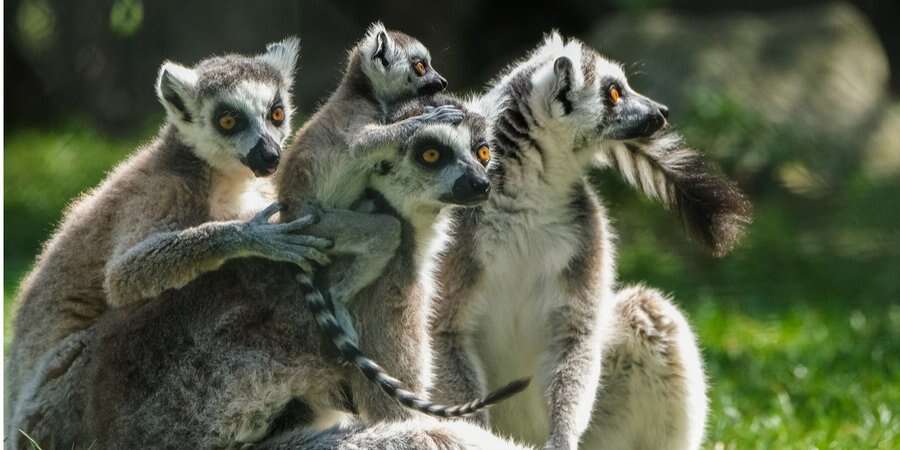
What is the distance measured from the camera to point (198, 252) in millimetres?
4535

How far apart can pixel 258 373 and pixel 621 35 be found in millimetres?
9381

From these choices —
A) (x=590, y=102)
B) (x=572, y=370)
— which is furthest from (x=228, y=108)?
(x=572, y=370)

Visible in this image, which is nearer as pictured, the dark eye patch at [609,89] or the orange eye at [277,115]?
the orange eye at [277,115]

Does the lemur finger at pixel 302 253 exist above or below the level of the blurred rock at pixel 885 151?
above

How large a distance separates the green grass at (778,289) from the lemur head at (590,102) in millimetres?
1704

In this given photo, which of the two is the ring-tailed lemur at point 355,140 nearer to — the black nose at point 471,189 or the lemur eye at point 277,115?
the black nose at point 471,189

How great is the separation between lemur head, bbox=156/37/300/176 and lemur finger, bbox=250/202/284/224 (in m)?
0.48

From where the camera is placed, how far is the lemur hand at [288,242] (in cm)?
431

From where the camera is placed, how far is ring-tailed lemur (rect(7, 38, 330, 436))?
16.4 feet

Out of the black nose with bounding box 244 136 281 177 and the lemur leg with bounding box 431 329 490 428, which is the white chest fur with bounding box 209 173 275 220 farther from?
the lemur leg with bounding box 431 329 490 428

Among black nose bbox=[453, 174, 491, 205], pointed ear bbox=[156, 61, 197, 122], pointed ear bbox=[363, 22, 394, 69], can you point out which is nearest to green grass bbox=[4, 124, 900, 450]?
black nose bbox=[453, 174, 491, 205]

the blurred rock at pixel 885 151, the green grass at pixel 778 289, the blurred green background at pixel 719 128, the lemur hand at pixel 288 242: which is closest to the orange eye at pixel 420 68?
the lemur hand at pixel 288 242

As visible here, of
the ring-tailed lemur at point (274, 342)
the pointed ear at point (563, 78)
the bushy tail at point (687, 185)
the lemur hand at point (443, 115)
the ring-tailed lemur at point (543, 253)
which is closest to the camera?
the ring-tailed lemur at point (274, 342)

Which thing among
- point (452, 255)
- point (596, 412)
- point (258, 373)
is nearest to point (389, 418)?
point (258, 373)
